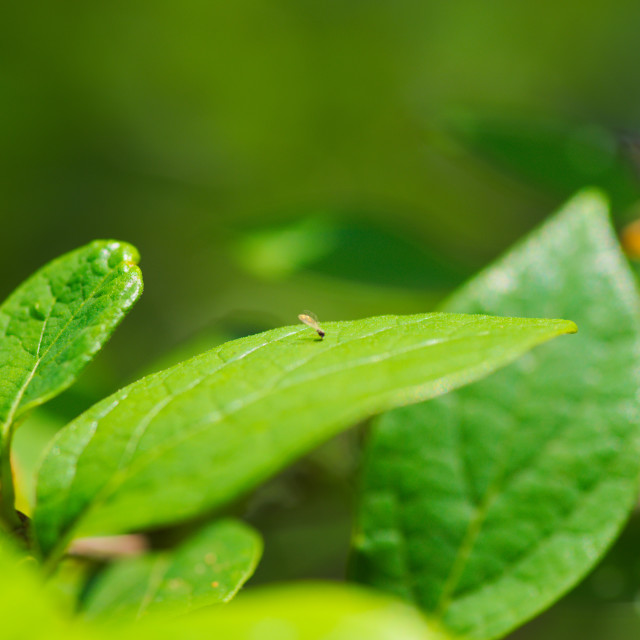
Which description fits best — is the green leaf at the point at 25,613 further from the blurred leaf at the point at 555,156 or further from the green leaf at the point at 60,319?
the blurred leaf at the point at 555,156

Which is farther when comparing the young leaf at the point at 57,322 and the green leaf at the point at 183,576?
the green leaf at the point at 183,576

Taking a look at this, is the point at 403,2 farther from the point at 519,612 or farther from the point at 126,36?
the point at 519,612

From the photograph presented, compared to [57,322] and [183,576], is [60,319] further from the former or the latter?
[183,576]

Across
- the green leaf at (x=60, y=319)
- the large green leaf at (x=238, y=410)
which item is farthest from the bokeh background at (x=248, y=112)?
the large green leaf at (x=238, y=410)

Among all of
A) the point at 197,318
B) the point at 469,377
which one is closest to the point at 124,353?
the point at 197,318

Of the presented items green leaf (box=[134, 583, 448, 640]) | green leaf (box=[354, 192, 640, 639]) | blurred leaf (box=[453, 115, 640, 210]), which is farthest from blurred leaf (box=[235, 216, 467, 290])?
green leaf (box=[134, 583, 448, 640])

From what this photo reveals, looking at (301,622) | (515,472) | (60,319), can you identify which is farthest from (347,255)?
(301,622)
